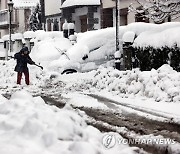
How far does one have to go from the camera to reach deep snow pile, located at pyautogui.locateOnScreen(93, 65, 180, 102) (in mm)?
10100

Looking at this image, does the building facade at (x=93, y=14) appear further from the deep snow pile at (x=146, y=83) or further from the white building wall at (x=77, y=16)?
the deep snow pile at (x=146, y=83)

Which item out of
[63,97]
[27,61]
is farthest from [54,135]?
[27,61]

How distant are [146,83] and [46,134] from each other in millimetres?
6237

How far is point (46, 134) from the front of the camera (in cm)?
514

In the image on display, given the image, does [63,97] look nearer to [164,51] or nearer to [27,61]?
[164,51]

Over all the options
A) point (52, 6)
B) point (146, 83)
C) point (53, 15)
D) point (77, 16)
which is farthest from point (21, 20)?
point (146, 83)

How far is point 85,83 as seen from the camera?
14.2 meters

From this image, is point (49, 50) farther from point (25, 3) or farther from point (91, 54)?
point (25, 3)

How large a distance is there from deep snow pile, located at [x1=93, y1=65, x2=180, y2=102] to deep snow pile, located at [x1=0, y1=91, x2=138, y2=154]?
427 cm

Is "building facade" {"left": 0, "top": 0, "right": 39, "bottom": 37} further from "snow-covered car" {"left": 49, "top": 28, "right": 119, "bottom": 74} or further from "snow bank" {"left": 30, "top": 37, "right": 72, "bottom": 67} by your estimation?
"snow-covered car" {"left": 49, "top": 28, "right": 119, "bottom": 74}

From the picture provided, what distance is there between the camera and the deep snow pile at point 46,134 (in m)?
4.72

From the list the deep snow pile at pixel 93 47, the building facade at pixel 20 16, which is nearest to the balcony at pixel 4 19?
the building facade at pixel 20 16

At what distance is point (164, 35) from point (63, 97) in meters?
3.33

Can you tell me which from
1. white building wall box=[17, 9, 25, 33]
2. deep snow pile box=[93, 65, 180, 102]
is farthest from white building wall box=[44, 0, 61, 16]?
deep snow pile box=[93, 65, 180, 102]
